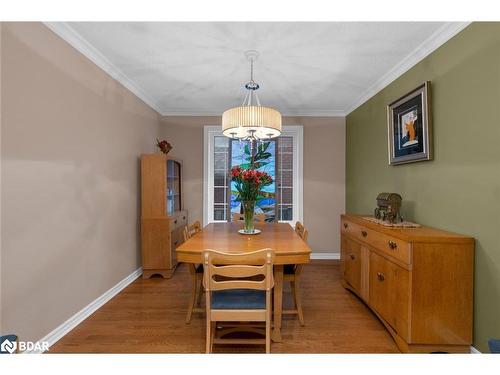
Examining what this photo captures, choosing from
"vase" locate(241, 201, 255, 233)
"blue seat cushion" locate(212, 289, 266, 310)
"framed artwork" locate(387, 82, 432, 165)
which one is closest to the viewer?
"blue seat cushion" locate(212, 289, 266, 310)

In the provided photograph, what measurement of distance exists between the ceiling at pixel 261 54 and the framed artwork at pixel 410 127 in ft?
1.18

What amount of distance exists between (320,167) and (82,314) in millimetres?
3620

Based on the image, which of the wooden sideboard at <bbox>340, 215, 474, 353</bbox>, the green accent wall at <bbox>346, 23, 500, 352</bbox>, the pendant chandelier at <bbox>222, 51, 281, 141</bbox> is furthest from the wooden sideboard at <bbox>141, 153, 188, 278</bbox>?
the green accent wall at <bbox>346, 23, 500, 352</bbox>

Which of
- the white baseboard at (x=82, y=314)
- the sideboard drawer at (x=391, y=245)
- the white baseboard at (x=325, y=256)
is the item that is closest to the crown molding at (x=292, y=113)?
the white baseboard at (x=325, y=256)

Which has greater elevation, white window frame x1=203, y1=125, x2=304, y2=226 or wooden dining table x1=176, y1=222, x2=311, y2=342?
white window frame x1=203, y1=125, x2=304, y2=226

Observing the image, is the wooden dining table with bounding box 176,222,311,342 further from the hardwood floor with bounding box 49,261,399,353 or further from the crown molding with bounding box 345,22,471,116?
the crown molding with bounding box 345,22,471,116

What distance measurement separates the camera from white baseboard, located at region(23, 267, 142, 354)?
6.22 ft

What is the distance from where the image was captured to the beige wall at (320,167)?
4.20 metres

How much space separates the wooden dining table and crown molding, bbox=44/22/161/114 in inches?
75.1

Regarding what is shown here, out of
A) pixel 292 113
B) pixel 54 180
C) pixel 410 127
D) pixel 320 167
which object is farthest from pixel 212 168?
pixel 410 127

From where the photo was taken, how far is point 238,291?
185cm

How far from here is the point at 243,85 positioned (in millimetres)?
3146

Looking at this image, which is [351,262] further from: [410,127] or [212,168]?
[212,168]
